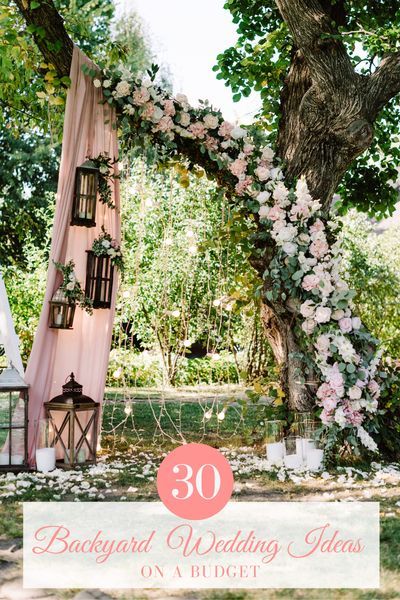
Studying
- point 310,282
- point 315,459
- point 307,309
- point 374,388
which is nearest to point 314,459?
point 315,459

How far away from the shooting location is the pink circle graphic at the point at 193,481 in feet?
10.2

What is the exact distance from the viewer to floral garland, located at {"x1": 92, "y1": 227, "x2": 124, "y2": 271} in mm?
5312

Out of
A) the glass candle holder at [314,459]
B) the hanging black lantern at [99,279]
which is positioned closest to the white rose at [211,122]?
the hanging black lantern at [99,279]

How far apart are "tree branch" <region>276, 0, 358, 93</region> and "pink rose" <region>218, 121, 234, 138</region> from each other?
681mm

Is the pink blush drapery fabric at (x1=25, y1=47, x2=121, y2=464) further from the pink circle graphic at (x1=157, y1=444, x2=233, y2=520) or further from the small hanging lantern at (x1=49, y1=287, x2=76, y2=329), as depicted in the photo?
the pink circle graphic at (x1=157, y1=444, x2=233, y2=520)

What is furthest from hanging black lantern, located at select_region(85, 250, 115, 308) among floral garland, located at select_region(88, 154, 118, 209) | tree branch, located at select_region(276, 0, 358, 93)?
tree branch, located at select_region(276, 0, 358, 93)

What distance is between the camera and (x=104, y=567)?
105 inches

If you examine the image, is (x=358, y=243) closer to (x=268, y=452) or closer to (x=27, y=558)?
(x=268, y=452)

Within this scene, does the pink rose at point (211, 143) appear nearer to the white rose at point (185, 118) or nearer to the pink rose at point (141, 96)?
the white rose at point (185, 118)

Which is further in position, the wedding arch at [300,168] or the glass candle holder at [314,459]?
the wedding arch at [300,168]

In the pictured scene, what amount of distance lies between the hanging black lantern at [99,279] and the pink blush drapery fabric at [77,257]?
60mm

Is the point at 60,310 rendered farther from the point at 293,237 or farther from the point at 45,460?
the point at 293,237

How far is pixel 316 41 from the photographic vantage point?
5047mm

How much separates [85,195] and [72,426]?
1633mm
